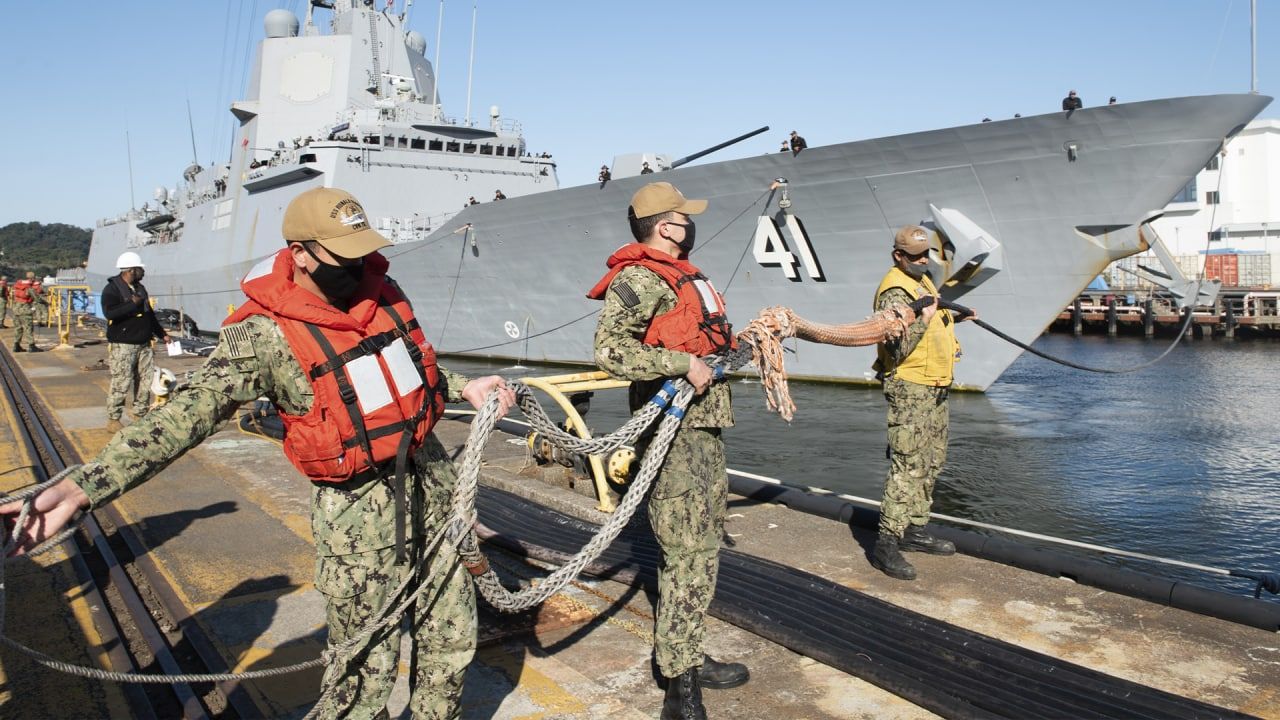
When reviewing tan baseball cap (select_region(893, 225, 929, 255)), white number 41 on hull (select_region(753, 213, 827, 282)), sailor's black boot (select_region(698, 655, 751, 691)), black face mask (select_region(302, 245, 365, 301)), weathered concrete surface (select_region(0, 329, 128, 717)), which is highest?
white number 41 on hull (select_region(753, 213, 827, 282))

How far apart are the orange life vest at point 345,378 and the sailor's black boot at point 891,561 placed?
8.63ft

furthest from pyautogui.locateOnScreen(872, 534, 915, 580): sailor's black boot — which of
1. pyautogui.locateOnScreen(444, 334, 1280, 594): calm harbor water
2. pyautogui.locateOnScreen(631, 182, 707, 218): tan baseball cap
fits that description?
pyautogui.locateOnScreen(444, 334, 1280, 594): calm harbor water

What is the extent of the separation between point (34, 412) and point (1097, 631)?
A: 10.5m

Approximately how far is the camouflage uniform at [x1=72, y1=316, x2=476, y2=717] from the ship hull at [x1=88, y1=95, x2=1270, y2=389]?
10882mm

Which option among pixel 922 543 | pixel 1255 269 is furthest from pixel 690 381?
pixel 1255 269

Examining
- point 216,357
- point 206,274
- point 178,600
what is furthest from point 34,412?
point 206,274

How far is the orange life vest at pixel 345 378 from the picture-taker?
81.6 inches

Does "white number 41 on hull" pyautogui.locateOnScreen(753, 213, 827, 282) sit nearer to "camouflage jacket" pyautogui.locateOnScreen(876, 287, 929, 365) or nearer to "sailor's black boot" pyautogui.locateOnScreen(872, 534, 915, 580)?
"camouflage jacket" pyautogui.locateOnScreen(876, 287, 929, 365)

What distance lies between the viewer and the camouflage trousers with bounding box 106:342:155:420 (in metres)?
8.09

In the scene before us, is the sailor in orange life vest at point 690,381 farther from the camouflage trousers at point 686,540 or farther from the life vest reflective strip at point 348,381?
the life vest reflective strip at point 348,381

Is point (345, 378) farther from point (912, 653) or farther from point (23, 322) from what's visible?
point (23, 322)

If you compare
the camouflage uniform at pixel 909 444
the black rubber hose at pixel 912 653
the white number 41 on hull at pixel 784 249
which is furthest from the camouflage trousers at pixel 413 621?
the white number 41 on hull at pixel 784 249

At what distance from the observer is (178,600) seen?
3.78 m

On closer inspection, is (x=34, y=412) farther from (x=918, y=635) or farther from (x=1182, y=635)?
(x=1182, y=635)
